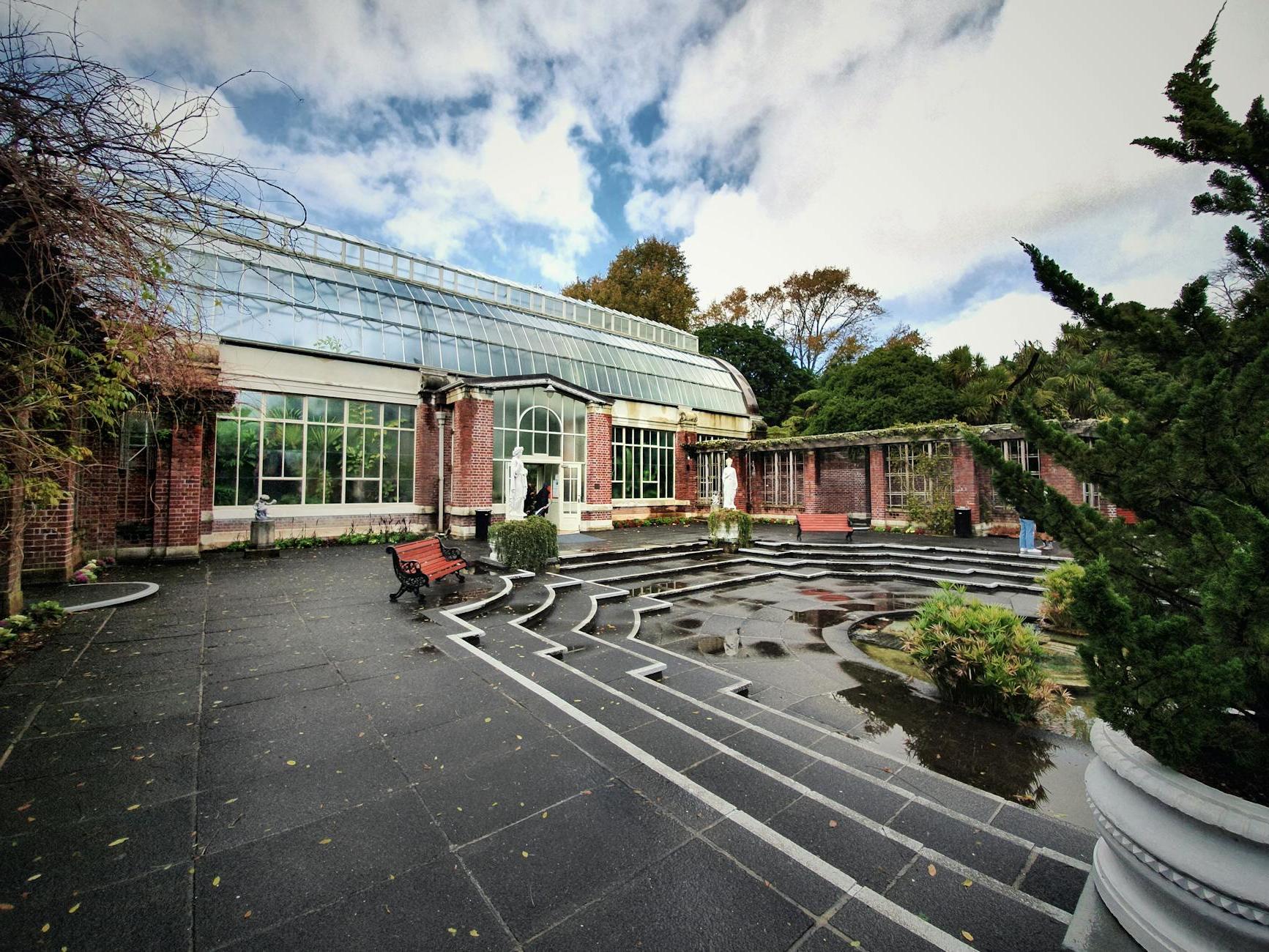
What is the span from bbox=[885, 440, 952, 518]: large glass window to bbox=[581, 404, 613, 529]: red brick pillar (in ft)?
31.7

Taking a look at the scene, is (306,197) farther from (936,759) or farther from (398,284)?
(398,284)

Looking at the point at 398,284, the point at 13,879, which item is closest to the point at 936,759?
the point at 13,879

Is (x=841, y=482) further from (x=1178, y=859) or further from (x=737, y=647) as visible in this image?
(x=1178, y=859)

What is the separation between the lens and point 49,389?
14.6ft

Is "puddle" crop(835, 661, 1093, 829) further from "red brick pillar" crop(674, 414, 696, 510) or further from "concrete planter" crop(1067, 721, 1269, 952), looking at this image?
"red brick pillar" crop(674, 414, 696, 510)

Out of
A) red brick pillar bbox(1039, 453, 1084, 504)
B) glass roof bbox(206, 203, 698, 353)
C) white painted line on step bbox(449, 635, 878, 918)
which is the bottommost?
white painted line on step bbox(449, 635, 878, 918)

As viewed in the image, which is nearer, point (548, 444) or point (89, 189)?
point (89, 189)

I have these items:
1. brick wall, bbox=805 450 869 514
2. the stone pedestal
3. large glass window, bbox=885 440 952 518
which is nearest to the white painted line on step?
the stone pedestal

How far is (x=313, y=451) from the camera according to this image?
1405cm

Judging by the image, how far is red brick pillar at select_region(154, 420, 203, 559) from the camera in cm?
1105

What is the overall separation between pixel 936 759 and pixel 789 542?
441 inches

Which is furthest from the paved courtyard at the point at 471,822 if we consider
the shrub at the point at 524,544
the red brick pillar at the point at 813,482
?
the red brick pillar at the point at 813,482

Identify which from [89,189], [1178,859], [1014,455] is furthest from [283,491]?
[1014,455]

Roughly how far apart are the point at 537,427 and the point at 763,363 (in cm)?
2293
